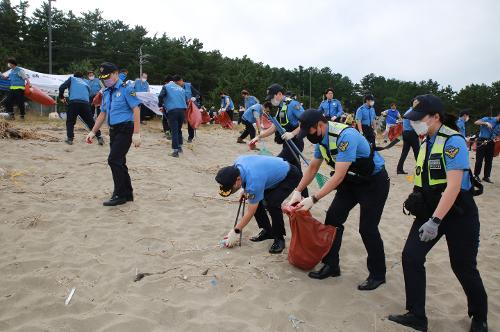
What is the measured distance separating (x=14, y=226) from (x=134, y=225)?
131 centimetres

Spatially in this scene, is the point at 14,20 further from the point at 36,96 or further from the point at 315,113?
the point at 315,113

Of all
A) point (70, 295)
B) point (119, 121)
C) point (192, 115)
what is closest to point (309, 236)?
point (70, 295)

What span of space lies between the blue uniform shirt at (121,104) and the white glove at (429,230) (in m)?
4.03

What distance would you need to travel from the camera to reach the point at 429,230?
2850mm

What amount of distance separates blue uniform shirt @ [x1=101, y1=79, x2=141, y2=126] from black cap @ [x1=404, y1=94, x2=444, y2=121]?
12.3 ft

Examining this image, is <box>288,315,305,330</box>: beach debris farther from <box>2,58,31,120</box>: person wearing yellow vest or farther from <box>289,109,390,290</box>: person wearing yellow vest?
<box>2,58,31,120</box>: person wearing yellow vest

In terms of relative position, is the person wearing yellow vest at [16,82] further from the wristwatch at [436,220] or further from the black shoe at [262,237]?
the wristwatch at [436,220]

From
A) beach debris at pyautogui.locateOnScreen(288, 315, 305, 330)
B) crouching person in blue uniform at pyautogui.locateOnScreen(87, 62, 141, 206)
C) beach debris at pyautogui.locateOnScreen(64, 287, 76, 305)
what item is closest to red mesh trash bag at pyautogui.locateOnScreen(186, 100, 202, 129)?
crouching person in blue uniform at pyautogui.locateOnScreen(87, 62, 141, 206)

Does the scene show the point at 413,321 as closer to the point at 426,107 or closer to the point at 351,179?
the point at 351,179

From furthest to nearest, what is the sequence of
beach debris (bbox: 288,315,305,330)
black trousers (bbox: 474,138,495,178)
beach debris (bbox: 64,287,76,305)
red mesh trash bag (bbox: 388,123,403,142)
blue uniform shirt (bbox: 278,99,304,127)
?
red mesh trash bag (bbox: 388,123,403,142), black trousers (bbox: 474,138,495,178), blue uniform shirt (bbox: 278,99,304,127), beach debris (bbox: 64,287,76,305), beach debris (bbox: 288,315,305,330)

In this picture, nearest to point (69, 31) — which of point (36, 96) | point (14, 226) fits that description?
point (36, 96)

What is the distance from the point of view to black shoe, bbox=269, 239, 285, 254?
14.4 feet

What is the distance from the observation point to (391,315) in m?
3.30

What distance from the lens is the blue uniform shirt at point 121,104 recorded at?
548 cm
